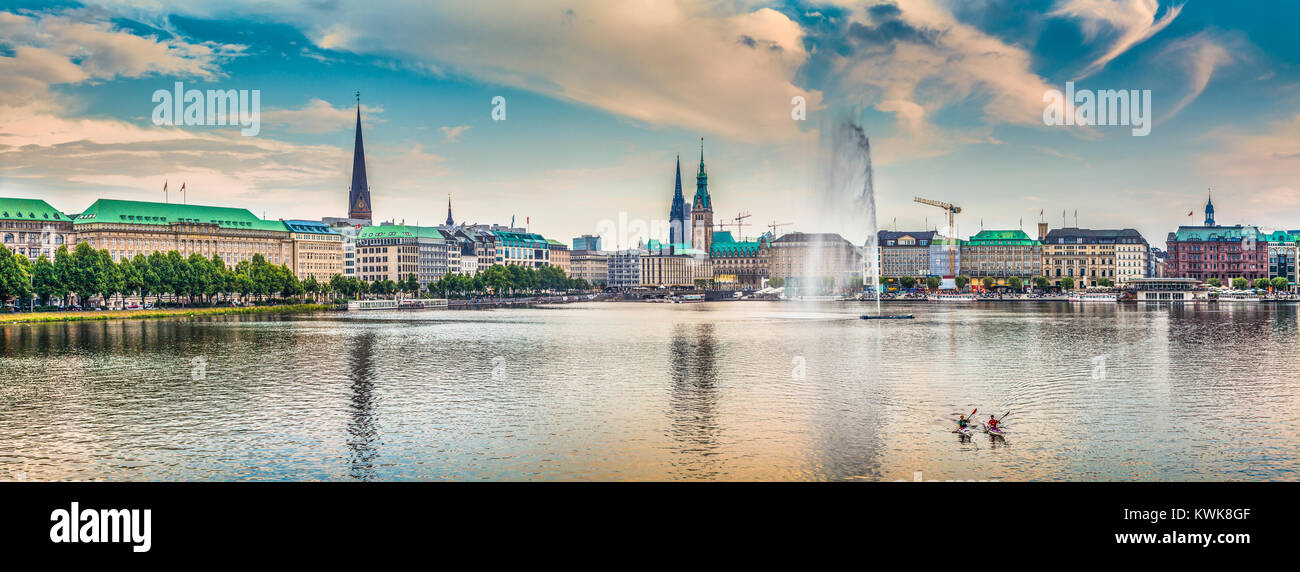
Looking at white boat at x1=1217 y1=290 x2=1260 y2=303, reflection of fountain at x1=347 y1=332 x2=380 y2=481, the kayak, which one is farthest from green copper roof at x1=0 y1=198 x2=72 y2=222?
white boat at x1=1217 y1=290 x2=1260 y2=303

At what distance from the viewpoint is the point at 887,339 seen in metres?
69.6

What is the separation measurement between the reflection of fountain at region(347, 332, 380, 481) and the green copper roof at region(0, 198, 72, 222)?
110544 mm

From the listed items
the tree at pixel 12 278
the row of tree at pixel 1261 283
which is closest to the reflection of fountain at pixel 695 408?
the tree at pixel 12 278

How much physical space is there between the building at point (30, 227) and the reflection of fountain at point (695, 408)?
115 m

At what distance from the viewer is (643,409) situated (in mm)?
35031

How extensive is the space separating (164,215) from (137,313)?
72484 millimetres

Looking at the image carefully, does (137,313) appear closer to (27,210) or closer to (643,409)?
(27,210)

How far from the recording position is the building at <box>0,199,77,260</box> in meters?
131

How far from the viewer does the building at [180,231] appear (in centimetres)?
14950

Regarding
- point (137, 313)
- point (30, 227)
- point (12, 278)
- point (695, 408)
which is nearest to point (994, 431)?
point (695, 408)

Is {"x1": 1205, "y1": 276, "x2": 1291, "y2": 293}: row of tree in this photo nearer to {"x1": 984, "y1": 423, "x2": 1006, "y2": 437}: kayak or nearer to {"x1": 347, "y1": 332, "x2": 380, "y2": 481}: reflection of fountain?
{"x1": 984, "y1": 423, "x2": 1006, "y2": 437}: kayak
